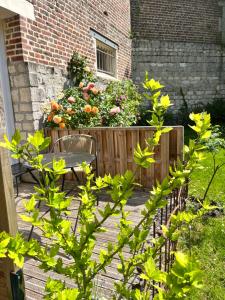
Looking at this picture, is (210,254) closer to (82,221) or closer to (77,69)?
(82,221)

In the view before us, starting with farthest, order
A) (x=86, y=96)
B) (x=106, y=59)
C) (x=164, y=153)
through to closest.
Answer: (x=106, y=59)
(x=86, y=96)
(x=164, y=153)

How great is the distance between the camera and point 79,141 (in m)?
4.47

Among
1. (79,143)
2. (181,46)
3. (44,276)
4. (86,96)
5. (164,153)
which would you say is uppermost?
(181,46)

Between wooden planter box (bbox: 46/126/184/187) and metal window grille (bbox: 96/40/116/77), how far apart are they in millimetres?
4304

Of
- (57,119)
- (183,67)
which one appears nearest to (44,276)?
(57,119)

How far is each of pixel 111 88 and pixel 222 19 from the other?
9147 mm

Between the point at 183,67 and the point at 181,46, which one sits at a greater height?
the point at 181,46

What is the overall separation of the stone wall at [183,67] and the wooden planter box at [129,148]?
309 inches

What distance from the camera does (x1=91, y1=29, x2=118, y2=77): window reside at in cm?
803

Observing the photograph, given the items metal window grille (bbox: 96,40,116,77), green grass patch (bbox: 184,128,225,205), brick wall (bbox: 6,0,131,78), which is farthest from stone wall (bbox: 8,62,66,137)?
metal window grille (bbox: 96,40,116,77)

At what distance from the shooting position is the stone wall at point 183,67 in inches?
466

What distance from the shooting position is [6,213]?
4.49 ft

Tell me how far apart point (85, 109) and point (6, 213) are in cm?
379

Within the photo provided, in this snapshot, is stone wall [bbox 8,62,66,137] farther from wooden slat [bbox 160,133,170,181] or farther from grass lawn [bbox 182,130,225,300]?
grass lawn [bbox 182,130,225,300]
